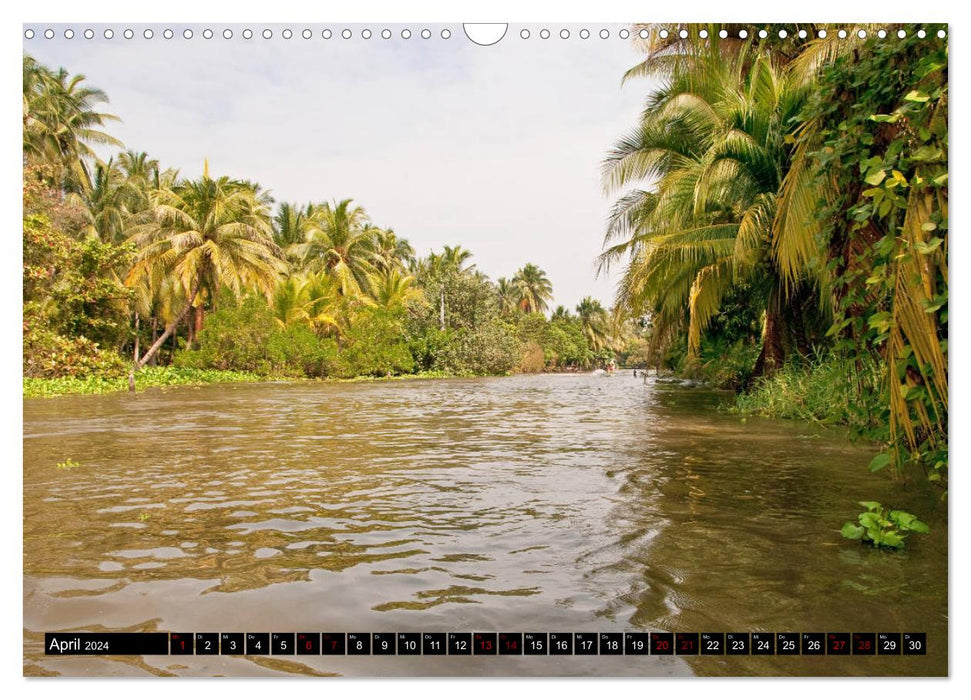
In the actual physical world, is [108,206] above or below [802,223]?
above

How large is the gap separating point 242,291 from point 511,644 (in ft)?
86.0

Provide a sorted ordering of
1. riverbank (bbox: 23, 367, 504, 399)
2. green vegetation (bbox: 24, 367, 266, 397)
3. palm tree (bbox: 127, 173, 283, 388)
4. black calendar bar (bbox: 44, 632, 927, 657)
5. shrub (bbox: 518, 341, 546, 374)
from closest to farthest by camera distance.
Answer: black calendar bar (bbox: 44, 632, 927, 657), green vegetation (bbox: 24, 367, 266, 397), riverbank (bbox: 23, 367, 504, 399), shrub (bbox: 518, 341, 546, 374), palm tree (bbox: 127, 173, 283, 388)

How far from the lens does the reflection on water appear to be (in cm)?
214

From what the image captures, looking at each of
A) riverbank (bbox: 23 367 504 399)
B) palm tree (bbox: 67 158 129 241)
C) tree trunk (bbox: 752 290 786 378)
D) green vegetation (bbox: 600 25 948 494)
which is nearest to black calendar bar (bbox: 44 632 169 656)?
green vegetation (bbox: 600 25 948 494)

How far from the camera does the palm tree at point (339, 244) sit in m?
30.5

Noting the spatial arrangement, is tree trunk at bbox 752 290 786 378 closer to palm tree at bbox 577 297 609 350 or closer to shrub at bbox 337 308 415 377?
palm tree at bbox 577 297 609 350

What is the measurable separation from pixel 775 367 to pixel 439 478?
8190 millimetres

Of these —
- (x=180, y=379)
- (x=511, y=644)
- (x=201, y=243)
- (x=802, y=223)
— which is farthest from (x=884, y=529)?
(x=201, y=243)

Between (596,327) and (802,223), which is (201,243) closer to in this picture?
(596,327)

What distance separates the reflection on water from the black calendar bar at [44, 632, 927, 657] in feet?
0.10

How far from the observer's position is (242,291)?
26000 mm

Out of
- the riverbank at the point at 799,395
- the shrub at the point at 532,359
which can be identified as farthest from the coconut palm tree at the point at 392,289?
the riverbank at the point at 799,395

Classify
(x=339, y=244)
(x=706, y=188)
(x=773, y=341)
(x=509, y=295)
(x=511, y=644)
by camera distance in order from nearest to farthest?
(x=511, y=644), (x=706, y=188), (x=509, y=295), (x=773, y=341), (x=339, y=244)
